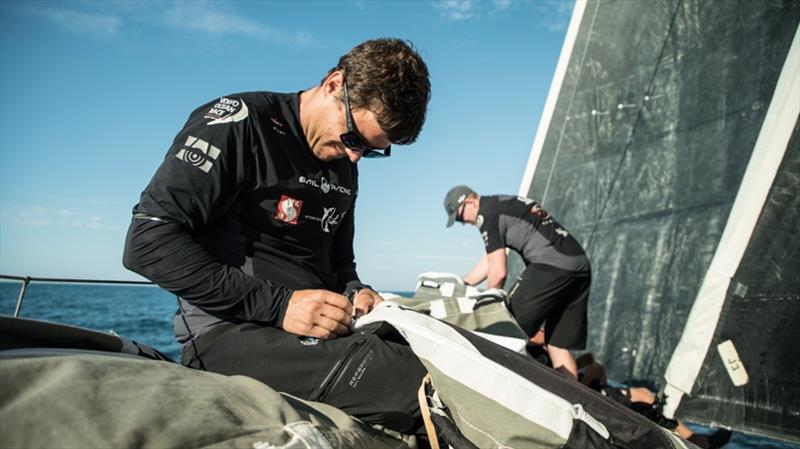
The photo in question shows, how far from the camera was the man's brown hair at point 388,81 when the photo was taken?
1676mm

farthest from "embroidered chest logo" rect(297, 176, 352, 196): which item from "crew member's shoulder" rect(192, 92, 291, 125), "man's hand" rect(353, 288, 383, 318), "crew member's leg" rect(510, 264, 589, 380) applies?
"crew member's leg" rect(510, 264, 589, 380)

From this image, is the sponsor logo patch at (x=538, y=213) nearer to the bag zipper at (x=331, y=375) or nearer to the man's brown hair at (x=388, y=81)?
the man's brown hair at (x=388, y=81)

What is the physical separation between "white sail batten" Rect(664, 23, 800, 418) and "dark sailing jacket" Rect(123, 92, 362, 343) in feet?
9.66

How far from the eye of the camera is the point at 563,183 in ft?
22.7

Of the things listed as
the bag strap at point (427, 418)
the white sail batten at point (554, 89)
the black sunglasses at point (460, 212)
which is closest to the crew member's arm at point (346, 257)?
the bag strap at point (427, 418)

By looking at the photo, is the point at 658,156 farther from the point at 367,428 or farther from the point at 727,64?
the point at 367,428

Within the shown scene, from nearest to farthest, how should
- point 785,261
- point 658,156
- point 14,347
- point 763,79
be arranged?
point 14,347 < point 785,261 < point 763,79 < point 658,156

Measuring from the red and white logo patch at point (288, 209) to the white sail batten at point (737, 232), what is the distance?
10.5 ft

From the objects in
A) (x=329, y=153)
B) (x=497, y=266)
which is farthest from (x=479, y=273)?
(x=329, y=153)

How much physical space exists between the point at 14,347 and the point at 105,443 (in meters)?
0.51

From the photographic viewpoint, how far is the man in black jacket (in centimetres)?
146

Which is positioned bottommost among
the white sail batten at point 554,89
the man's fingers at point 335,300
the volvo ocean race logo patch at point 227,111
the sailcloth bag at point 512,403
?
the sailcloth bag at point 512,403

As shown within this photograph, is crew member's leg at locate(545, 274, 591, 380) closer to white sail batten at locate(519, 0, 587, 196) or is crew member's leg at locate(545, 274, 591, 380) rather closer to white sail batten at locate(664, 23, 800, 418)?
white sail batten at locate(664, 23, 800, 418)

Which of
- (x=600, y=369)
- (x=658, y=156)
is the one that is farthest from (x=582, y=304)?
(x=658, y=156)
